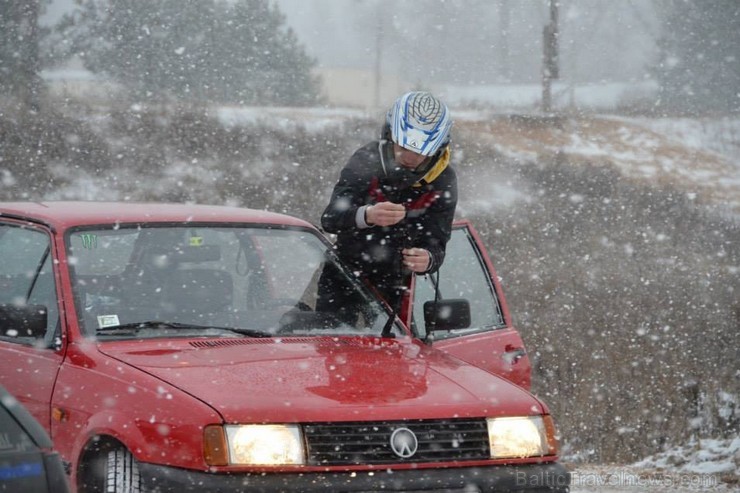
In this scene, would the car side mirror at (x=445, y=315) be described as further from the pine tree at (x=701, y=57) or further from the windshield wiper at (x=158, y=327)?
the pine tree at (x=701, y=57)

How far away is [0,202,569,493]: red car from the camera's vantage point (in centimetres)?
409

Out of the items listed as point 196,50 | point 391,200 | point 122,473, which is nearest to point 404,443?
point 122,473

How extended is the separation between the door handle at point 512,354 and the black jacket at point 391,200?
0.70m

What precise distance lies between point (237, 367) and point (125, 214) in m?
1.36

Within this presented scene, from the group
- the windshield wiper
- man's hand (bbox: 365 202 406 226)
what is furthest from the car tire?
man's hand (bbox: 365 202 406 226)

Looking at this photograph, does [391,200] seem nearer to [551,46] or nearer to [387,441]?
[387,441]

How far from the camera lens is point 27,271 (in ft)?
18.0

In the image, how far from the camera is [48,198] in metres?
25.7

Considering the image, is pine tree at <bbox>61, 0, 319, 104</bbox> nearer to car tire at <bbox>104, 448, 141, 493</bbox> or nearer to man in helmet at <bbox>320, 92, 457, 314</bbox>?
man in helmet at <bbox>320, 92, 457, 314</bbox>

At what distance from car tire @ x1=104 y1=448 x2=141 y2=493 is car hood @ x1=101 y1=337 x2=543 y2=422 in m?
0.32

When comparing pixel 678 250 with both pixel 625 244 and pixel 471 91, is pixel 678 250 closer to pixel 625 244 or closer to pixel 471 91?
pixel 625 244

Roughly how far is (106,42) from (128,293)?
100.0 ft

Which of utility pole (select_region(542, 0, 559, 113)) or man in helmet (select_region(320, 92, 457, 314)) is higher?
utility pole (select_region(542, 0, 559, 113))

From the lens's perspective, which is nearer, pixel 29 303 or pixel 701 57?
pixel 29 303
